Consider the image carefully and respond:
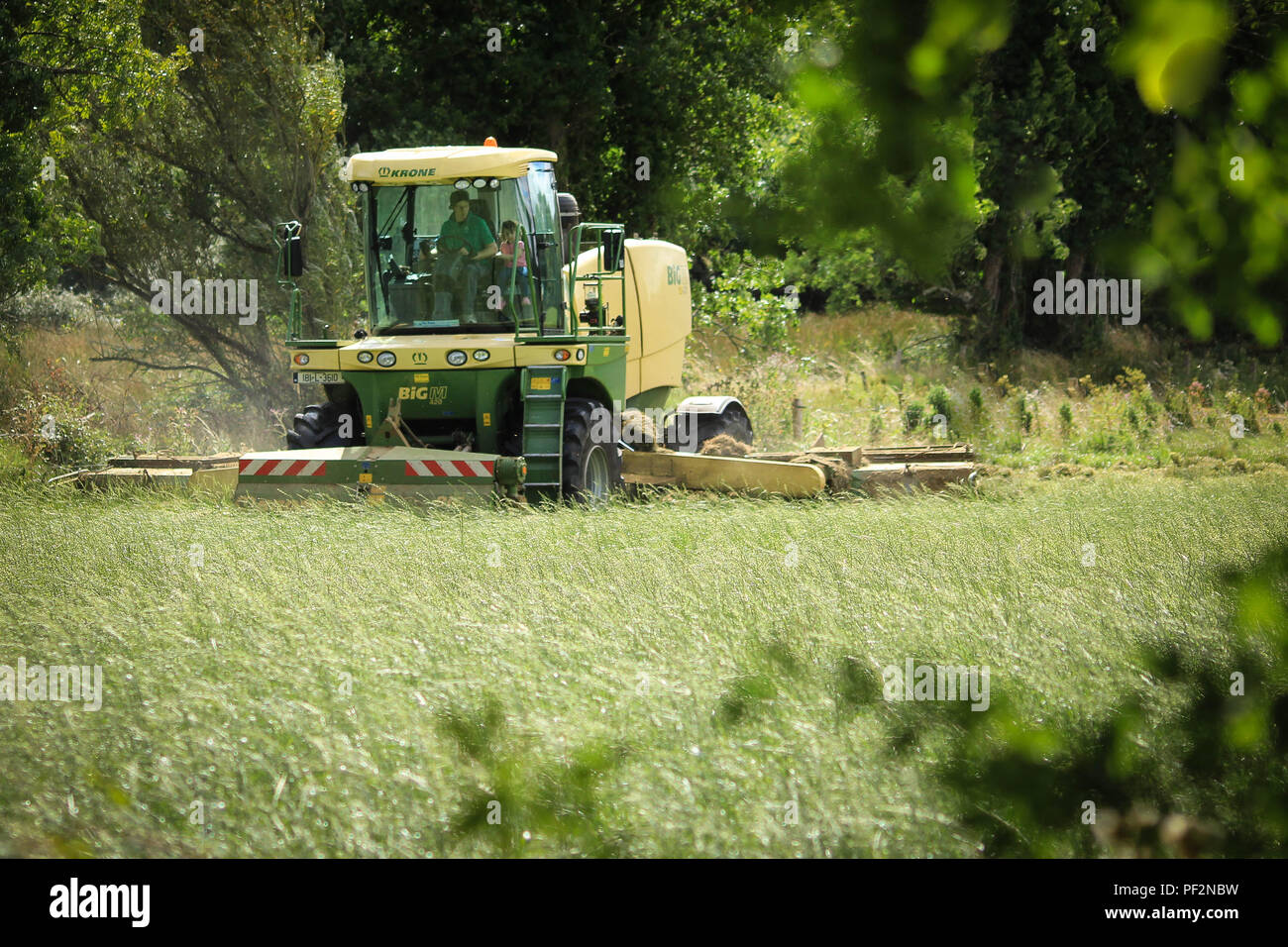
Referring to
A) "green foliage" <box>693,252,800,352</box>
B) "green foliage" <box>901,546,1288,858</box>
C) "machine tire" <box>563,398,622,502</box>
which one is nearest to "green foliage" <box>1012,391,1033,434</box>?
"green foliage" <box>693,252,800,352</box>

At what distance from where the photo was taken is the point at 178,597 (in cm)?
661

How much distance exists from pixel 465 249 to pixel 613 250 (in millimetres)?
1303

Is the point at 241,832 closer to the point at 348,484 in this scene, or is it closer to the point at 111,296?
the point at 348,484

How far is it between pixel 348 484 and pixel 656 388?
15.8 feet

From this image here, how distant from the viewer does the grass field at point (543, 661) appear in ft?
12.2

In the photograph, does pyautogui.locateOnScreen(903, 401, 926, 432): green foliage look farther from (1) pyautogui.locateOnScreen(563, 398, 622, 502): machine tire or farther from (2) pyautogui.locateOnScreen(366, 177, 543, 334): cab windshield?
(2) pyautogui.locateOnScreen(366, 177, 543, 334): cab windshield

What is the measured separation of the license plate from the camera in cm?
1050

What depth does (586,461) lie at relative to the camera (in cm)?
1021
